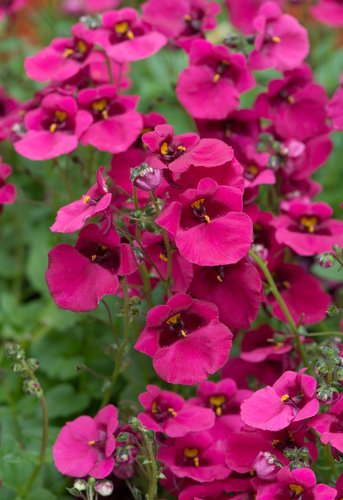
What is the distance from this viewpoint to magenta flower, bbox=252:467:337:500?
727 mm

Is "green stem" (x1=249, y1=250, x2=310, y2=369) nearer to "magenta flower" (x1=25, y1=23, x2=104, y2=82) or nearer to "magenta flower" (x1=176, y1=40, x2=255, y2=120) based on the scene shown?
"magenta flower" (x1=176, y1=40, x2=255, y2=120)

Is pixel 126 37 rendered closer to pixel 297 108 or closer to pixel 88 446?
pixel 297 108

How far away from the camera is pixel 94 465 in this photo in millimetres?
854

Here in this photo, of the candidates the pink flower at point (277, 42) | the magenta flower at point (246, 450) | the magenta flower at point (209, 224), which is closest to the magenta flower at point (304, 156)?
the pink flower at point (277, 42)

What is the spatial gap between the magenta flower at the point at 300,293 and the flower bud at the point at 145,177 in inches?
13.8

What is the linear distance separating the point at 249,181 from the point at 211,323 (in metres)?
0.29

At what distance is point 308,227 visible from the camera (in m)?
1.07

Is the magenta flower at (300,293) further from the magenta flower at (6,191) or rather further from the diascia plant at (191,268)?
the magenta flower at (6,191)

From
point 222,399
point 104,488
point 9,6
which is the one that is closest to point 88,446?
point 104,488

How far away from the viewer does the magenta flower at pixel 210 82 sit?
1064mm

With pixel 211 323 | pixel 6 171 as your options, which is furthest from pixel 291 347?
pixel 6 171

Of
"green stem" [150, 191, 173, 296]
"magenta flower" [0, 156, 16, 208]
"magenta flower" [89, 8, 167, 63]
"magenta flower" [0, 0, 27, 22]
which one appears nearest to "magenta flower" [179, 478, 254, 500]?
"green stem" [150, 191, 173, 296]

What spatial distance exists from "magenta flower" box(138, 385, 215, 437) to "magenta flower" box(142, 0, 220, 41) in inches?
21.0

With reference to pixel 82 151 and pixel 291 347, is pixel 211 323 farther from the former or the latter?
pixel 82 151
